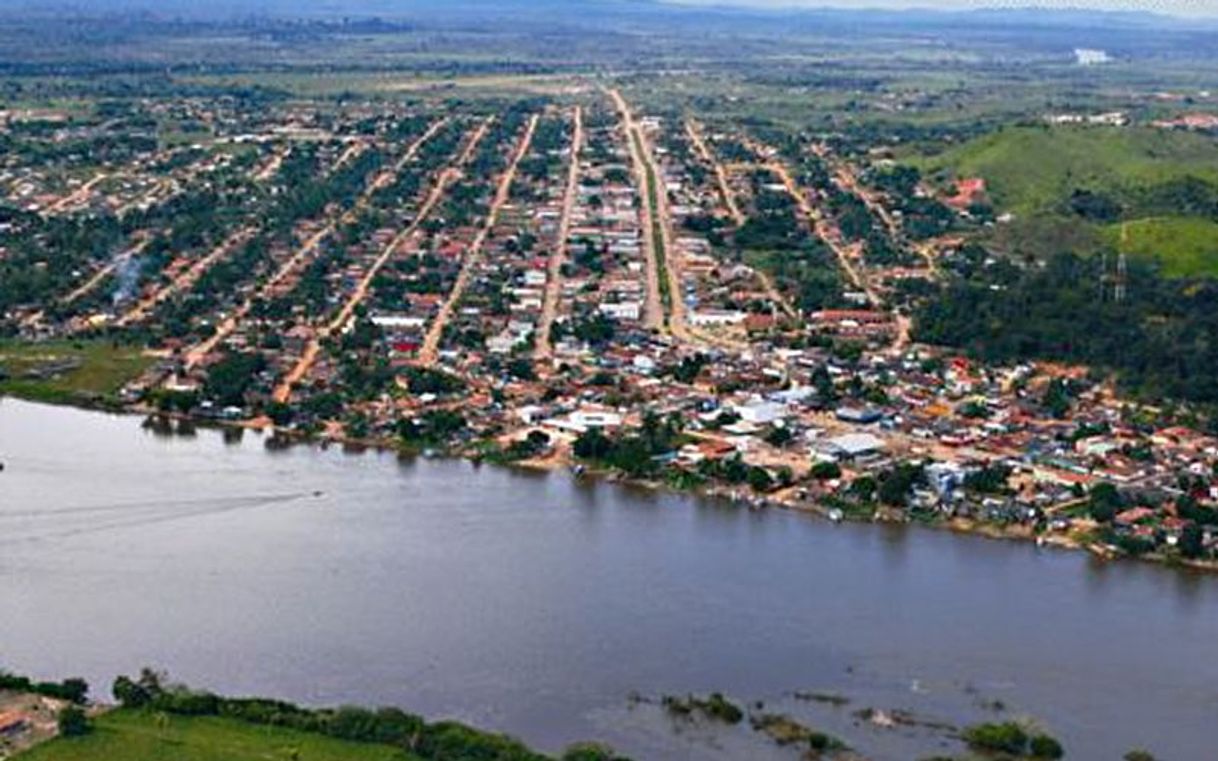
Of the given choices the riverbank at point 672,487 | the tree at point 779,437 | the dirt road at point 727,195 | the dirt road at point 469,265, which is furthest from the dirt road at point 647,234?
the riverbank at point 672,487

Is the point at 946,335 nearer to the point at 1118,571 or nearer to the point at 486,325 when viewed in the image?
the point at 486,325

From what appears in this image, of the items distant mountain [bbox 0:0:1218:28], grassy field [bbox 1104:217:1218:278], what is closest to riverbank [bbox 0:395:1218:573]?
grassy field [bbox 1104:217:1218:278]

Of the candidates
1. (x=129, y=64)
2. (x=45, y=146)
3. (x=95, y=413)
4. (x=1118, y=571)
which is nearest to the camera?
(x=1118, y=571)

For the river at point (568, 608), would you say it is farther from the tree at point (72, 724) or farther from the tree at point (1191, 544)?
the tree at point (72, 724)

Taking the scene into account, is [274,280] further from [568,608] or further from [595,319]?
[568,608]

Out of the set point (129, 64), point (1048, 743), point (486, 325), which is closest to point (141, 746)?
point (1048, 743)
